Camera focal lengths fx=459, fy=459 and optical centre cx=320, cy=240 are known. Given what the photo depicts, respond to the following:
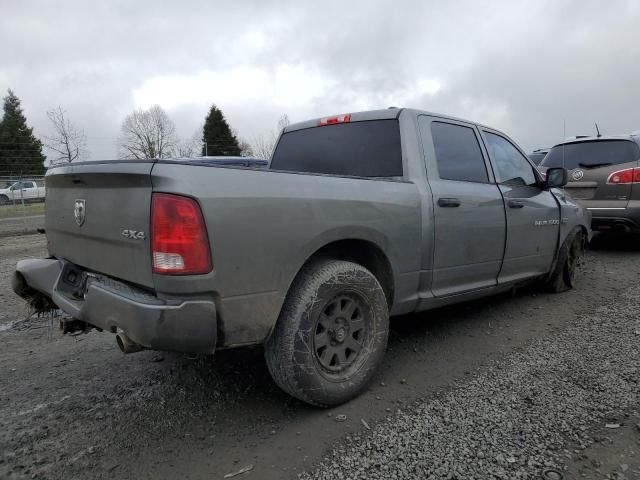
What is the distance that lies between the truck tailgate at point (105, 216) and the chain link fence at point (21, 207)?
1234 cm

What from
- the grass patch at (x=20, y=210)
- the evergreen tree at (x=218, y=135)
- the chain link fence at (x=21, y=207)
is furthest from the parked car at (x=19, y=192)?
the evergreen tree at (x=218, y=135)

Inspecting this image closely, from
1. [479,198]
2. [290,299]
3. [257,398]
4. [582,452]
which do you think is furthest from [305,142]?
[582,452]

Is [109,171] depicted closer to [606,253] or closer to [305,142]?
[305,142]

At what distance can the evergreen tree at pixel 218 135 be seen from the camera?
5291 cm

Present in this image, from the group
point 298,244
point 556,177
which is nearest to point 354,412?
point 298,244

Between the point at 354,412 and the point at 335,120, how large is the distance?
7.42 ft

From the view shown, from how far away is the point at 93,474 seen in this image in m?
2.14

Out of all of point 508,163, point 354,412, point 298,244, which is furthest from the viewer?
point 508,163

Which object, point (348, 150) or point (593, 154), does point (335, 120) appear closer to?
point (348, 150)

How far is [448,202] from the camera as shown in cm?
333

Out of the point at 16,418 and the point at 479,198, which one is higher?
the point at 479,198

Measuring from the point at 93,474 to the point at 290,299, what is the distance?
1.23 meters

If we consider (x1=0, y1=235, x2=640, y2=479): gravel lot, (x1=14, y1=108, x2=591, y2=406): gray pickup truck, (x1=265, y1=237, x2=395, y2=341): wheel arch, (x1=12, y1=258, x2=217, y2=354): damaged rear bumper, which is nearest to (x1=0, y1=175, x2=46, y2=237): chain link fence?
(x1=0, y1=235, x2=640, y2=479): gravel lot

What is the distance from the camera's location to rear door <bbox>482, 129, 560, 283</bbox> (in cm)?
402
